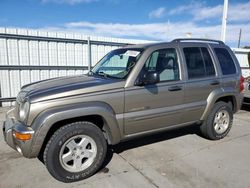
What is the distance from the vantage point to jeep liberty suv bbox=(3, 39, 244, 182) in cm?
303

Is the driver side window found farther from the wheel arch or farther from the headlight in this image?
the headlight

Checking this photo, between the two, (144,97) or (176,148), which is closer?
(144,97)

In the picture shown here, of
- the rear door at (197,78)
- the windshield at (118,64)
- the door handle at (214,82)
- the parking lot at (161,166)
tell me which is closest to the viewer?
the parking lot at (161,166)

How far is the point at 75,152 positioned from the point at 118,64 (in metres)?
1.77

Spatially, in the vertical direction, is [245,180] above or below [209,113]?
below

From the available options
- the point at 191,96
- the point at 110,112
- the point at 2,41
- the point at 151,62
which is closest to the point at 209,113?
the point at 191,96

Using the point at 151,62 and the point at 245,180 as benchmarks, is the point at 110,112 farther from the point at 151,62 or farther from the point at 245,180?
the point at 245,180

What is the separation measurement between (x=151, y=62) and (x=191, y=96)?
0.99m

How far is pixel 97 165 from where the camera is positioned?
11.1 feet

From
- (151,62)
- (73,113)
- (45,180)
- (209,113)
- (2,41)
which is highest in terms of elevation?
(2,41)

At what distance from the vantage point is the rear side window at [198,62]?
418 centimetres

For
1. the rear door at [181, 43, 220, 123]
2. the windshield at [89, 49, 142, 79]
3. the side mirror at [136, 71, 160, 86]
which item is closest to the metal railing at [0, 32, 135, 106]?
the windshield at [89, 49, 142, 79]

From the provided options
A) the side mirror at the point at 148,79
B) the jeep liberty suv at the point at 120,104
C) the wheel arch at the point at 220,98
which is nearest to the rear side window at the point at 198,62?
the jeep liberty suv at the point at 120,104

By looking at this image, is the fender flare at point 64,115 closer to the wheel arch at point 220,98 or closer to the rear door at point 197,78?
the rear door at point 197,78
